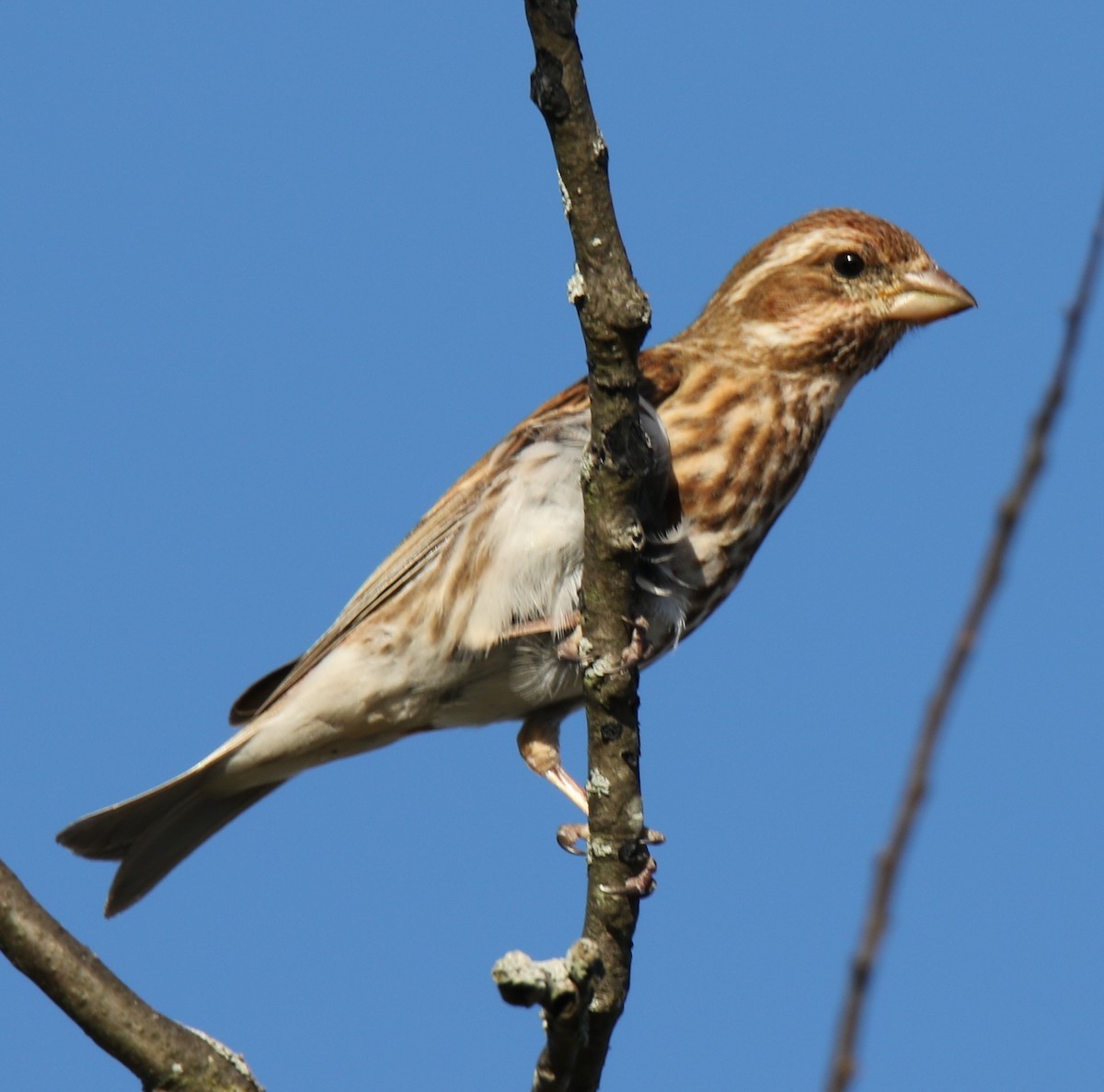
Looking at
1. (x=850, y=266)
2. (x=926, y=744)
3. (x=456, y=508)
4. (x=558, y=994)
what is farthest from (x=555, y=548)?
(x=926, y=744)

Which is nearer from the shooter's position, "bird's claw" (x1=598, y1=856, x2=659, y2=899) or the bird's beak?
"bird's claw" (x1=598, y1=856, x2=659, y2=899)

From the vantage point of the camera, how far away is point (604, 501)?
13.4 ft

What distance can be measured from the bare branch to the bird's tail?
222cm

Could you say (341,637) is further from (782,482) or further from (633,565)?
(633,565)

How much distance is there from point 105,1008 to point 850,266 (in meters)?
4.10

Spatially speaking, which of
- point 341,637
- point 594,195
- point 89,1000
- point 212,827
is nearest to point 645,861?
Answer: point 89,1000

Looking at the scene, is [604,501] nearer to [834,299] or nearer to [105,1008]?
[105,1008]

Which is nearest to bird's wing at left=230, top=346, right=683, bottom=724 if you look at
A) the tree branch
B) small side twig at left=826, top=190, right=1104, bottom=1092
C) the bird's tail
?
the bird's tail

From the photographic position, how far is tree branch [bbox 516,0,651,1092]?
360 cm

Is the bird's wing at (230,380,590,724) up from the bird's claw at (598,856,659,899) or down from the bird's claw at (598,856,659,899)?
up

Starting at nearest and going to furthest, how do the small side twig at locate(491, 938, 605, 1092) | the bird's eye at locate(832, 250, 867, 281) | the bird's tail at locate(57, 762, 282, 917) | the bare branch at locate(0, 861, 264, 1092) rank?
the small side twig at locate(491, 938, 605, 1092) → the bare branch at locate(0, 861, 264, 1092) → the bird's tail at locate(57, 762, 282, 917) → the bird's eye at locate(832, 250, 867, 281)

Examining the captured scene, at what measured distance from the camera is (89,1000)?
3.89 m

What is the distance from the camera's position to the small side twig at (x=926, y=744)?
1.67m

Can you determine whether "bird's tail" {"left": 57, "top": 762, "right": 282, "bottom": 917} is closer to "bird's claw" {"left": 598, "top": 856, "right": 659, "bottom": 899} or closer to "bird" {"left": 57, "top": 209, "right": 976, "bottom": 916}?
"bird" {"left": 57, "top": 209, "right": 976, "bottom": 916}
